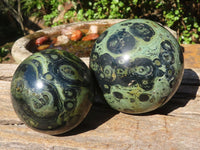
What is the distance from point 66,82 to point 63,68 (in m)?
0.11

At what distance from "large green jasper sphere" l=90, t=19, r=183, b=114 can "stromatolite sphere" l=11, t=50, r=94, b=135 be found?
0.19 metres

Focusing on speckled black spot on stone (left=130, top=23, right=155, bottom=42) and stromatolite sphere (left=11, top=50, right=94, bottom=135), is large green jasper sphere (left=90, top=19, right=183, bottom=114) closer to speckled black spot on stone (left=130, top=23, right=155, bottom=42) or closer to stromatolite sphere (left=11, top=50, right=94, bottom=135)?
speckled black spot on stone (left=130, top=23, right=155, bottom=42)

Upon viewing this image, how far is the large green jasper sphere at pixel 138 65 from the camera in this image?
1615 millimetres

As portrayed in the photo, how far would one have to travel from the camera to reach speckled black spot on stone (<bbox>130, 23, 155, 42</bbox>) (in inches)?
65.3

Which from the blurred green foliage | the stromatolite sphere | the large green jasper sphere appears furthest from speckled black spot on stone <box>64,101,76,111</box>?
the blurred green foliage

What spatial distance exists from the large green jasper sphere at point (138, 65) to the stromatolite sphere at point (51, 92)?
0.62 ft

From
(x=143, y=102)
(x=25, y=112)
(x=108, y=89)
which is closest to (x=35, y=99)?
(x=25, y=112)

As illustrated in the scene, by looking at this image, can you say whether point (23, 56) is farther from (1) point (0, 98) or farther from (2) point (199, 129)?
(2) point (199, 129)

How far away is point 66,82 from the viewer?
1.57m

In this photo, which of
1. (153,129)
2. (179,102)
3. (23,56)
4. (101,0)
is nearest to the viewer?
(153,129)

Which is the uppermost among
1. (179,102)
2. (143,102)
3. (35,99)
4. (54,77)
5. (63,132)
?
(54,77)

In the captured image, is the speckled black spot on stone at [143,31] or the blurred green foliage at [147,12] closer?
the speckled black spot on stone at [143,31]

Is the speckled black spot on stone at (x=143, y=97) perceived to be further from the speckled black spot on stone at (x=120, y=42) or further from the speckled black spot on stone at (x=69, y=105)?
the speckled black spot on stone at (x=69, y=105)

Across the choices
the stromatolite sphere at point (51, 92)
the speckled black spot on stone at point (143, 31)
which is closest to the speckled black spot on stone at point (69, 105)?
the stromatolite sphere at point (51, 92)
